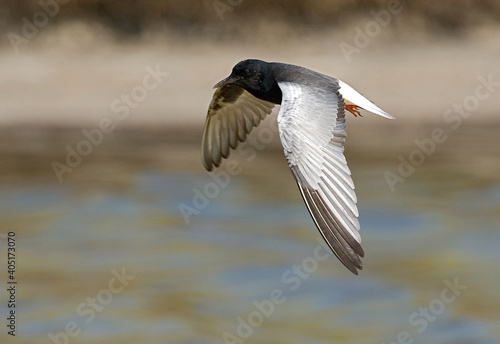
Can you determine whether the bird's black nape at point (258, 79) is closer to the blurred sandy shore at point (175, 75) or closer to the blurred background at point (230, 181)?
the blurred background at point (230, 181)

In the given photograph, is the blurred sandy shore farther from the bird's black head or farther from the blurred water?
the bird's black head

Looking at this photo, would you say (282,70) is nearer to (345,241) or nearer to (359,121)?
(345,241)

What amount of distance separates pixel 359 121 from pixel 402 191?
230 centimetres

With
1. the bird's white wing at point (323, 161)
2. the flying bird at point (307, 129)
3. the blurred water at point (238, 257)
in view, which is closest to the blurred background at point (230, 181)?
the blurred water at point (238, 257)

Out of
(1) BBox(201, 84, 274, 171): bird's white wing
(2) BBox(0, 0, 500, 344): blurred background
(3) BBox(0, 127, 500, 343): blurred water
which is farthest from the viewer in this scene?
(2) BBox(0, 0, 500, 344): blurred background

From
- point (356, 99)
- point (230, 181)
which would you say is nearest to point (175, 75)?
point (230, 181)

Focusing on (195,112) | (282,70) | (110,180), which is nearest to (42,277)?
(110,180)

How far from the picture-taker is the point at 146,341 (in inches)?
331

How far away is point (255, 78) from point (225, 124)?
0.57 meters

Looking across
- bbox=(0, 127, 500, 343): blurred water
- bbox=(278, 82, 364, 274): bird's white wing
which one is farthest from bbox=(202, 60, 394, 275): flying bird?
bbox=(0, 127, 500, 343): blurred water

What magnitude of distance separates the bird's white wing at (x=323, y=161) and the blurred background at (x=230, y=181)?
2.30 meters

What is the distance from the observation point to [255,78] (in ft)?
23.1

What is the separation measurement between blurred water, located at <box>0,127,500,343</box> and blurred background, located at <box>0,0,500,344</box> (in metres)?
0.02

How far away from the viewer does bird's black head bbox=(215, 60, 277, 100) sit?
275 inches
